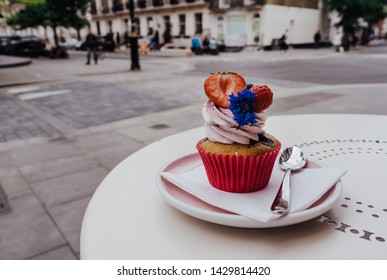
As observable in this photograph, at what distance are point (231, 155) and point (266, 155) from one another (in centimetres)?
10

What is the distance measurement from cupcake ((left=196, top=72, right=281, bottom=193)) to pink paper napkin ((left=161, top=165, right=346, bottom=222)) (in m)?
0.03

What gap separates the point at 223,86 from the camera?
975 mm

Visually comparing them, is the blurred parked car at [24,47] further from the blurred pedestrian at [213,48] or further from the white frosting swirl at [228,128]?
the white frosting swirl at [228,128]

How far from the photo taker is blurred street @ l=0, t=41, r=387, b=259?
99.0 inches

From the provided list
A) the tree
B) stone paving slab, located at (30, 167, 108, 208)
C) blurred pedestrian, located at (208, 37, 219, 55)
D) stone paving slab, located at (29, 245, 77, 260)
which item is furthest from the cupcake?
the tree

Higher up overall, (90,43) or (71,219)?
(90,43)

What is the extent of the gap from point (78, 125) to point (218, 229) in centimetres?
480

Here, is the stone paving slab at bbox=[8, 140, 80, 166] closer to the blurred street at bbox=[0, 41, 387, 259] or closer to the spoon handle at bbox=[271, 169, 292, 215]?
the blurred street at bbox=[0, 41, 387, 259]

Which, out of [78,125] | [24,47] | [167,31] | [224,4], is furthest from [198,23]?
[78,125]

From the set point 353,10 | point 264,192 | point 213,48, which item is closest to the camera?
point 264,192

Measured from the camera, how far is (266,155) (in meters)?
0.93

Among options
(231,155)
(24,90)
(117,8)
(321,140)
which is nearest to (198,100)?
(24,90)

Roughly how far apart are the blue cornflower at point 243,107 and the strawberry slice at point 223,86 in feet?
0.19

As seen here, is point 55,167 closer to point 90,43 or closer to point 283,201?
point 283,201
